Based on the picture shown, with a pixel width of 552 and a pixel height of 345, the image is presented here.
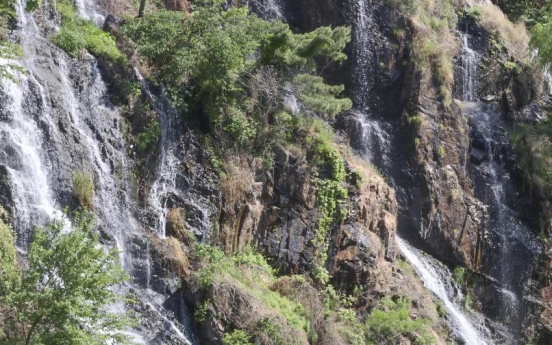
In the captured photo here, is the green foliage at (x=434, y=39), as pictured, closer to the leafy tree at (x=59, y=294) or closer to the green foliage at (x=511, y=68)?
the green foliage at (x=511, y=68)

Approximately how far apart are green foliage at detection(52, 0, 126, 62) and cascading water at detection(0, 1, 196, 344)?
1.05ft

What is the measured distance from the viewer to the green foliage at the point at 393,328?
21.4m

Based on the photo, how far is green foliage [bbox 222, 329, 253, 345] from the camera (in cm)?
1847

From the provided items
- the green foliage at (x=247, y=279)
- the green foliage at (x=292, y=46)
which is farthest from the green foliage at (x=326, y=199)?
the green foliage at (x=292, y=46)

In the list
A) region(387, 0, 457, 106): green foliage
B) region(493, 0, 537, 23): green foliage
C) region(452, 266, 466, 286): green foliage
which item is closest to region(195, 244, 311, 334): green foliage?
region(452, 266, 466, 286): green foliage

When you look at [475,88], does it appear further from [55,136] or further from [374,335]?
[55,136]

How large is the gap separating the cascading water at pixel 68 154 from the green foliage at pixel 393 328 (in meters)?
5.52

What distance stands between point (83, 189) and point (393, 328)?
9.04 metres

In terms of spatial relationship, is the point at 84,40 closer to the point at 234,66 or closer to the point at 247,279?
the point at 234,66

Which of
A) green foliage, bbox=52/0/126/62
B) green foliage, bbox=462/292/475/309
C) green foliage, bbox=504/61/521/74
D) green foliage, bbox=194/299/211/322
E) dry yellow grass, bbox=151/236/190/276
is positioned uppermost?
green foliage, bbox=504/61/521/74

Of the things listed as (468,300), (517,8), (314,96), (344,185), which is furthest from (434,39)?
(468,300)

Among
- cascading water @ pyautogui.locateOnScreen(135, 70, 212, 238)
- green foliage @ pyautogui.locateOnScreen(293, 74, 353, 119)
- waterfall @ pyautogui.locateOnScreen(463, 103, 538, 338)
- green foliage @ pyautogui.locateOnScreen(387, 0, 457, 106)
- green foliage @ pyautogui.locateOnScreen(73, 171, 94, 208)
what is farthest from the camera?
green foliage @ pyautogui.locateOnScreen(387, 0, 457, 106)

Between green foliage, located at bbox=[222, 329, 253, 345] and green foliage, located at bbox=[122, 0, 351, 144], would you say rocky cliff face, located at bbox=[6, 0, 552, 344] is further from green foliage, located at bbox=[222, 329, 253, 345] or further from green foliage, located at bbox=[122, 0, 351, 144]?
green foliage, located at bbox=[122, 0, 351, 144]

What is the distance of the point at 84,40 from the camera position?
2348 cm
